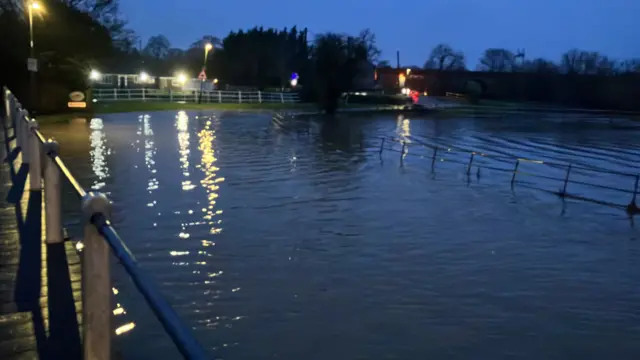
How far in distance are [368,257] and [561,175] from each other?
13431 millimetres

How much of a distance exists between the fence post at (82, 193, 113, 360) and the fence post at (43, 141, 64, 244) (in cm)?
308

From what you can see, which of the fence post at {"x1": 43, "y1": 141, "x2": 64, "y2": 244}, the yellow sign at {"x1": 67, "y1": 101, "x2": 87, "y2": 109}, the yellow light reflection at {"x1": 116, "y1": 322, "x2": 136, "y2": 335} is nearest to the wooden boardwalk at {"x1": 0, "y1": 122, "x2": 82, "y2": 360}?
the fence post at {"x1": 43, "y1": 141, "x2": 64, "y2": 244}

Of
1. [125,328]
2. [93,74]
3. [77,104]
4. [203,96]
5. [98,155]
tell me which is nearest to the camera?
[125,328]

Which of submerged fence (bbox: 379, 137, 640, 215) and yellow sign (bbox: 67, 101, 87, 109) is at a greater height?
yellow sign (bbox: 67, 101, 87, 109)

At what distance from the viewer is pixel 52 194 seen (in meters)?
7.54

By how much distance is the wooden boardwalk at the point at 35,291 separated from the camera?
5.29m

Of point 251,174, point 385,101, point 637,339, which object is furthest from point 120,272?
point 385,101

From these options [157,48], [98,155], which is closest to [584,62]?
[157,48]

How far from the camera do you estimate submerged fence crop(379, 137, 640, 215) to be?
56.9 ft

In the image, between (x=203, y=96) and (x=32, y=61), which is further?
(x=203, y=96)

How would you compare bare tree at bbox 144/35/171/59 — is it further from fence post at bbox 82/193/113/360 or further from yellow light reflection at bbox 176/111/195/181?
fence post at bbox 82/193/113/360

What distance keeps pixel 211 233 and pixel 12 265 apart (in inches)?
189

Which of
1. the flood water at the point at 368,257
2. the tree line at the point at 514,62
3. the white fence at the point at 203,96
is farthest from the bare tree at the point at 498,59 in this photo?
the flood water at the point at 368,257

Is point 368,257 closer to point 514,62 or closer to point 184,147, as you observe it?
point 184,147
